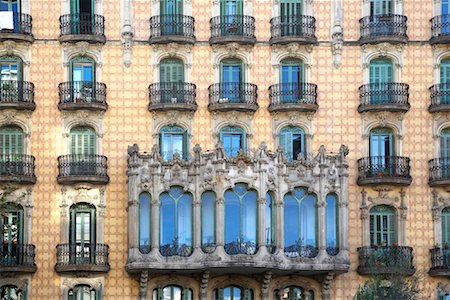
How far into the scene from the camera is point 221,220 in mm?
58656

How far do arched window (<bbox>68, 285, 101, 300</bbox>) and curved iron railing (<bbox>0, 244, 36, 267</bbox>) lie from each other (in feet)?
6.56

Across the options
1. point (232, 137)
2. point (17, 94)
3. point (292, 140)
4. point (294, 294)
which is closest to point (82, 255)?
point (17, 94)

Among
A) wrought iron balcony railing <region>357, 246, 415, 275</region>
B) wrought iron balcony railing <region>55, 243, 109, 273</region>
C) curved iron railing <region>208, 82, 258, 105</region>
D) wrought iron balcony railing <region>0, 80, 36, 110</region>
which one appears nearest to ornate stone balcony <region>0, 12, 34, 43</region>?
wrought iron balcony railing <region>0, 80, 36, 110</region>

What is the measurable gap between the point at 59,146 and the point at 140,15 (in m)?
6.76

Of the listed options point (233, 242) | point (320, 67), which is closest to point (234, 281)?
point (233, 242)

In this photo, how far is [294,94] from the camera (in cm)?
6150

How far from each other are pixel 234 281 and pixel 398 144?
9.30m

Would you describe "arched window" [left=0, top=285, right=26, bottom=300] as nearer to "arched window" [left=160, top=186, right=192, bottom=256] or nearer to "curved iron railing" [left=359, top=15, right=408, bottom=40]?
"arched window" [left=160, top=186, right=192, bottom=256]

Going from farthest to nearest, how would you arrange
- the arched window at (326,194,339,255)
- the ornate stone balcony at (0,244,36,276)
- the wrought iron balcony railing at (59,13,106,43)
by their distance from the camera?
1. the wrought iron balcony railing at (59,13,106,43)
2. the arched window at (326,194,339,255)
3. the ornate stone balcony at (0,244,36,276)

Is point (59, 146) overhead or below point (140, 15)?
below

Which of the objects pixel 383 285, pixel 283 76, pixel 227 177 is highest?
pixel 283 76

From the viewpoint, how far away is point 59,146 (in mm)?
60750

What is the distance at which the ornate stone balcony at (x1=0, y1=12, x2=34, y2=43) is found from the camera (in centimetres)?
6056

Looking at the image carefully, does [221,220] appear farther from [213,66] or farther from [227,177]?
[213,66]
